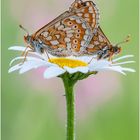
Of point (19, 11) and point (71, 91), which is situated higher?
point (19, 11)

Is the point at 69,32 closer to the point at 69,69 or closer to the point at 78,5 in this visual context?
the point at 78,5

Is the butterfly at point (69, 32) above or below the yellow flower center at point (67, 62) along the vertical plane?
above

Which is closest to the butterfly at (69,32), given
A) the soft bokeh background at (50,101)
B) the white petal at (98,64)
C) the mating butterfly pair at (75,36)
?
the mating butterfly pair at (75,36)

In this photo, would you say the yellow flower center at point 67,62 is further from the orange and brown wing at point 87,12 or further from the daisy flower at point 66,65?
the orange and brown wing at point 87,12
